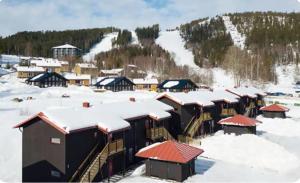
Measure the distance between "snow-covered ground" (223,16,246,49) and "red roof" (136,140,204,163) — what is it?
125m

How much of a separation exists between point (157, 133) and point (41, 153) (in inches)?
368

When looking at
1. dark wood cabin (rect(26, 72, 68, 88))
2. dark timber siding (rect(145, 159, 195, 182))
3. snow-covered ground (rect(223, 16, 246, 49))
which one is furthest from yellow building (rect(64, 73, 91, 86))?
snow-covered ground (rect(223, 16, 246, 49))

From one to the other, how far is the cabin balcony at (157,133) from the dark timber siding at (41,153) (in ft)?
26.2

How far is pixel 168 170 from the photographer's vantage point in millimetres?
19172

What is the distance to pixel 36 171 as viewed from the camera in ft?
59.3

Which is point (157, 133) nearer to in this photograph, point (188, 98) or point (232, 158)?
point (232, 158)

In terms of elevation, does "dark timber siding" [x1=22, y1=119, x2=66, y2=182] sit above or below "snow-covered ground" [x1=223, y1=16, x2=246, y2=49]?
below

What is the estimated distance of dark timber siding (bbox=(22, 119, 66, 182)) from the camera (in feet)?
56.2

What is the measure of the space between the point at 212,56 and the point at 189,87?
58.2 metres

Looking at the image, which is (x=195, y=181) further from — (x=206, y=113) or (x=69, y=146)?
(x=206, y=113)

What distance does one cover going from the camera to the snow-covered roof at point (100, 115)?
17.4 metres

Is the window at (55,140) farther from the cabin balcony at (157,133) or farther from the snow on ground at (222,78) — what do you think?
the snow on ground at (222,78)

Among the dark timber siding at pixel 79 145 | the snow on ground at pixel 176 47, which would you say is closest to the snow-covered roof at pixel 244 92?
the dark timber siding at pixel 79 145

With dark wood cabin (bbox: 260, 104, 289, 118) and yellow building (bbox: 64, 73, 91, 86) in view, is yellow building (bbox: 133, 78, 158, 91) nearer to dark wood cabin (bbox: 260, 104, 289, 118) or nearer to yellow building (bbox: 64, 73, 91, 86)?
yellow building (bbox: 64, 73, 91, 86)
